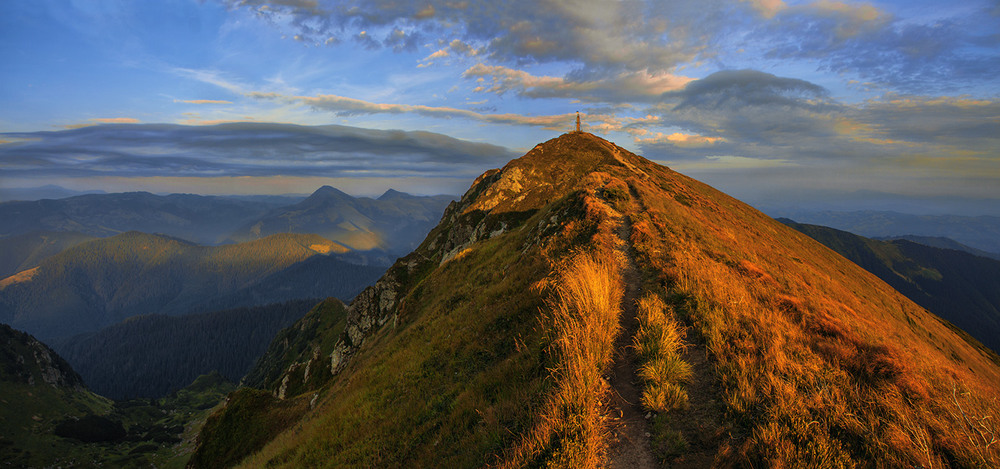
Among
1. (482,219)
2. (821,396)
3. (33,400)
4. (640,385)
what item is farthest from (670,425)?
(33,400)

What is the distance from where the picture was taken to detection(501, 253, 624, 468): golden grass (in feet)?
18.1

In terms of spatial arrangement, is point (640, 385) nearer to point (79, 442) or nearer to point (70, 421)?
point (79, 442)

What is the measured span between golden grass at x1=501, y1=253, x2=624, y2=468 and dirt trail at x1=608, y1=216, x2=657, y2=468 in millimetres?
237

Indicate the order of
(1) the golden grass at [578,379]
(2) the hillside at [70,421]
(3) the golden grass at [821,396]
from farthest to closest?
(2) the hillside at [70,421] → (1) the golden grass at [578,379] → (3) the golden grass at [821,396]

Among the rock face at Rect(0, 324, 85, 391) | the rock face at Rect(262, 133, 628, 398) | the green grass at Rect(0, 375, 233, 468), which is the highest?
the rock face at Rect(262, 133, 628, 398)

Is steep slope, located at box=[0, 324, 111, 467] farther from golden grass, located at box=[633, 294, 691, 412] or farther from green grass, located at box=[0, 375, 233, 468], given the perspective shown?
golden grass, located at box=[633, 294, 691, 412]

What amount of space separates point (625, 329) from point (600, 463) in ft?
14.5

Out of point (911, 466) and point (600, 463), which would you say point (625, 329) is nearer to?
point (600, 463)

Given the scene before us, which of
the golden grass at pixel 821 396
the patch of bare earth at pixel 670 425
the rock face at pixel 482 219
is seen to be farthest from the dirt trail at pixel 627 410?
the rock face at pixel 482 219

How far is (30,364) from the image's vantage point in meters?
156

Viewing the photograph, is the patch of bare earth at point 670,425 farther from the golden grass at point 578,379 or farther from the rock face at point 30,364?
the rock face at point 30,364

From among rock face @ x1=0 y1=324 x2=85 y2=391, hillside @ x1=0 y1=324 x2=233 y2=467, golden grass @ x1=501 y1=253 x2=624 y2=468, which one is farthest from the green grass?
golden grass @ x1=501 y1=253 x2=624 y2=468

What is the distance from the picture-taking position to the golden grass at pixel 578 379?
5525 millimetres

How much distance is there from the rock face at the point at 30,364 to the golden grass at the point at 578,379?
246811mm
